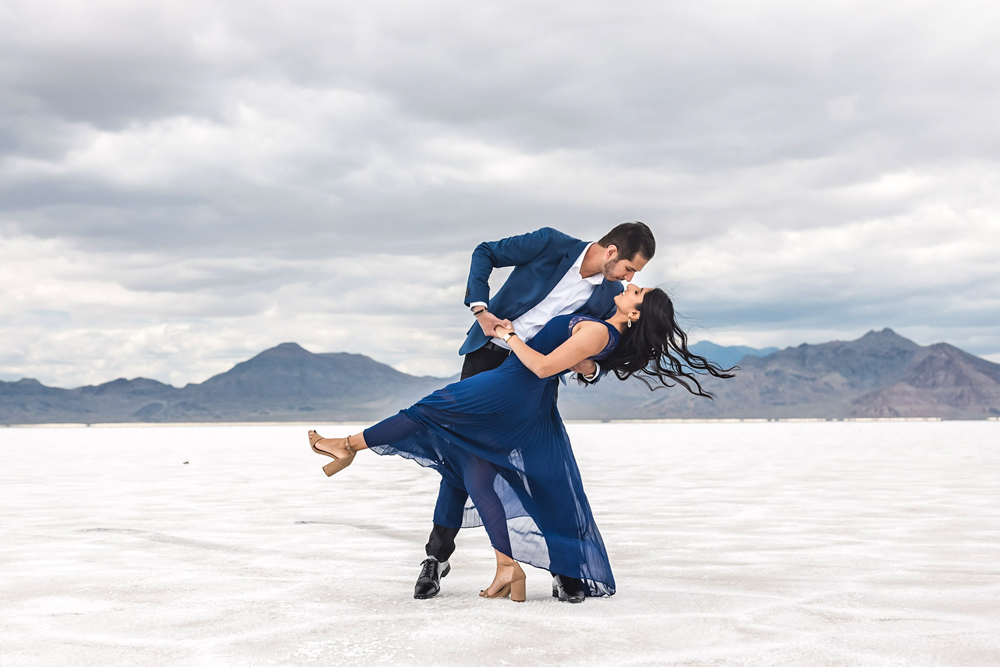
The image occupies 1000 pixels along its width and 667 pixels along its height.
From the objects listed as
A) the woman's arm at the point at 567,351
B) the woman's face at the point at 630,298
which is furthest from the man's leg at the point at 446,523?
the woman's face at the point at 630,298

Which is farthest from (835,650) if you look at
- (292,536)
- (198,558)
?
(292,536)

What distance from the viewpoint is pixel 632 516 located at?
664 centimetres

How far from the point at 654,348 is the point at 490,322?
73 cm

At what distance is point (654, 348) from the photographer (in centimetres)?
391

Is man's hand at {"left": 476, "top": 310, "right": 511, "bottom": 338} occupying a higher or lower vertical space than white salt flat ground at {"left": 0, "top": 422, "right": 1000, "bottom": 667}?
higher

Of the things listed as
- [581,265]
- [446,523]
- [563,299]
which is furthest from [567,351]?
[446,523]

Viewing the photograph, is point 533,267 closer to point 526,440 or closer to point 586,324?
point 586,324

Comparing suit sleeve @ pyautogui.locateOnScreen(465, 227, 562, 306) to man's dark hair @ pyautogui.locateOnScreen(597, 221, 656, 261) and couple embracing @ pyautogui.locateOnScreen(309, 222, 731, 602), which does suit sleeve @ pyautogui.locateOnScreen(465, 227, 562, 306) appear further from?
man's dark hair @ pyautogui.locateOnScreen(597, 221, 656, 261)

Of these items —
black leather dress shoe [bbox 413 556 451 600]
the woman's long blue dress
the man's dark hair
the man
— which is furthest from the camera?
the man

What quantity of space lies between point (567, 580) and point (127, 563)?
7.58 feet

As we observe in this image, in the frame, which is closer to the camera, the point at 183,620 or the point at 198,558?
the point at 183,620

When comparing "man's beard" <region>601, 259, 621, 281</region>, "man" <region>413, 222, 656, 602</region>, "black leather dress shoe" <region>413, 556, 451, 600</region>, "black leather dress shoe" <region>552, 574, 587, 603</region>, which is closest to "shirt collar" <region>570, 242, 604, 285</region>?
"man" <region>413, 222, 656, 602</region>

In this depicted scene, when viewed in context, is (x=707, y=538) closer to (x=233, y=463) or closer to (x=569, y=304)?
(x=569, y=304)

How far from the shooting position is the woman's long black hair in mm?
3883
